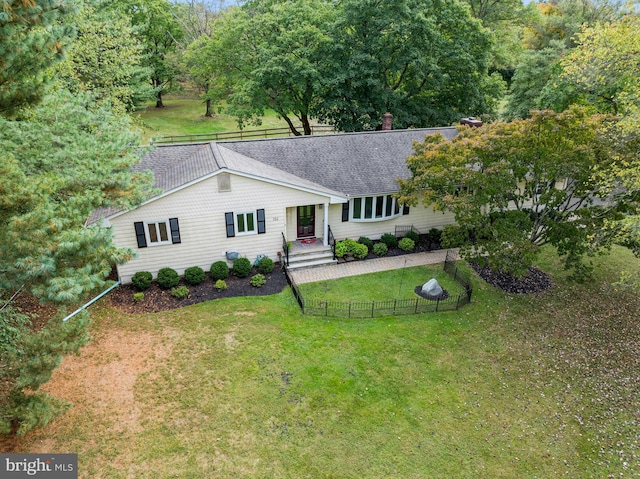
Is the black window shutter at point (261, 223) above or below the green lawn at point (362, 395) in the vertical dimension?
above

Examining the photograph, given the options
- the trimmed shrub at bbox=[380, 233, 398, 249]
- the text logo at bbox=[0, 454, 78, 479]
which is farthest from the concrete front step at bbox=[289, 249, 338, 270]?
the text logo at bbox=[0, 454, 78, 479]

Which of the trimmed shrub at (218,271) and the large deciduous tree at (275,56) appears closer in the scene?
the trimmed shrub at (218,271)

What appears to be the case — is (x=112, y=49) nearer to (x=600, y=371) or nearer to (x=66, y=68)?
(x=66, y=68)

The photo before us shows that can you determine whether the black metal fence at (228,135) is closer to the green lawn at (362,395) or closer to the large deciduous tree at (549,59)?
the large deciduous tree at (549,59)

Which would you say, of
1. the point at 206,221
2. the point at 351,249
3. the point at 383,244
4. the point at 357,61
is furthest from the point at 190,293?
the point at 357,61

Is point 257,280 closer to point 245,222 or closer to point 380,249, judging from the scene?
point 245,222

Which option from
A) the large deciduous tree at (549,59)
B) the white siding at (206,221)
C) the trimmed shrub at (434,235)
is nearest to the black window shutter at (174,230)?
the white siding at (206,221)

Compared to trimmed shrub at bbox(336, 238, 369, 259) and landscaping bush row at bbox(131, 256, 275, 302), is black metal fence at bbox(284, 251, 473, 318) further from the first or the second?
trimmed shrub at bbox(336, 238, 369, 259)
